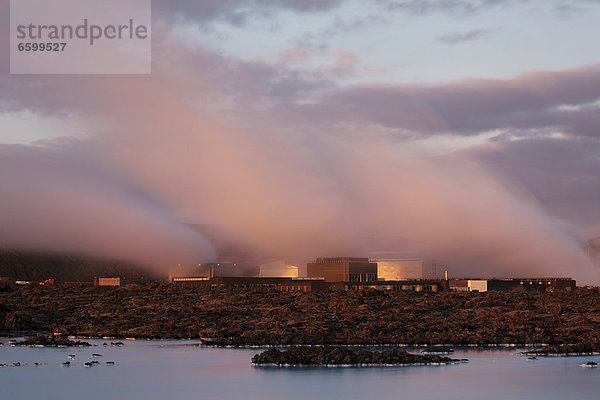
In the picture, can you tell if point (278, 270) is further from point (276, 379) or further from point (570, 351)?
point (276, 379)

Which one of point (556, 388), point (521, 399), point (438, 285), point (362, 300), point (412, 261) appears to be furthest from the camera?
point (412, 261)

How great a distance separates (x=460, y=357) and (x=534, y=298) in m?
60.0

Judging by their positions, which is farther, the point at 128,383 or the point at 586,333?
the point at 586,333

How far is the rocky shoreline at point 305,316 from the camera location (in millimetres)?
74500

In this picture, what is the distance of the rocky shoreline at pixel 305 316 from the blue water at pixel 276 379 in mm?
12825

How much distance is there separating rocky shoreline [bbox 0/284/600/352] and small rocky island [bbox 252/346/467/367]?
1251 cm

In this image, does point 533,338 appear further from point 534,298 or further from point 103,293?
point 103,293

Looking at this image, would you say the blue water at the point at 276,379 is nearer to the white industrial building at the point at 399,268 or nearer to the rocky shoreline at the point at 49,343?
the rocky shoreline at the point at 49,343

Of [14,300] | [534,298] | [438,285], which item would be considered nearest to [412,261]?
[438,285]

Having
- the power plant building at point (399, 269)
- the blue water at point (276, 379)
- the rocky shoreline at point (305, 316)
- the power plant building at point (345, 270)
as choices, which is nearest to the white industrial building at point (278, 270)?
the power plant building at point (345, 270)

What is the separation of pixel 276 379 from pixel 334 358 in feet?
22.8

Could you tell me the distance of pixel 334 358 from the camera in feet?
175

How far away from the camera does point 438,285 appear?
163m

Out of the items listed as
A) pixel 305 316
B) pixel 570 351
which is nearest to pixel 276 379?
pixel 570 351
